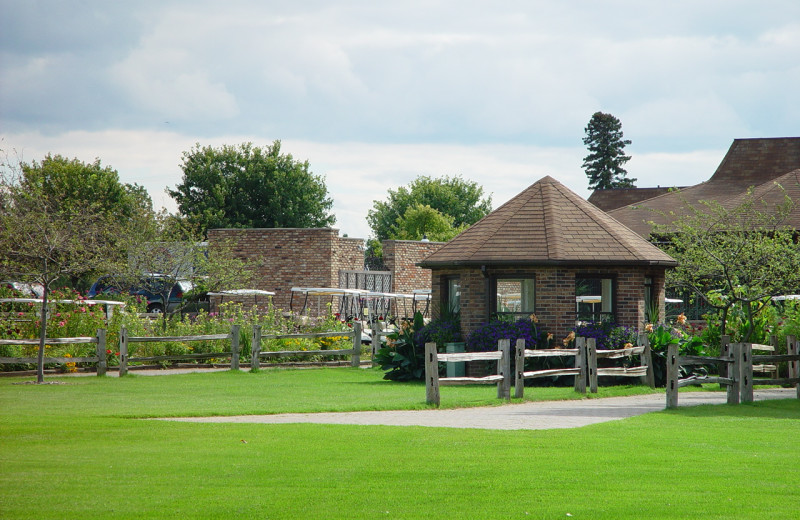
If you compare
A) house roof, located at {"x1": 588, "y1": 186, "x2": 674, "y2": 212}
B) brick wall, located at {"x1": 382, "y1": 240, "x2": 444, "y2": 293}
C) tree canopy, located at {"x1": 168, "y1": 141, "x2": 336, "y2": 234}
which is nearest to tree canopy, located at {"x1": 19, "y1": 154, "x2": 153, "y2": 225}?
tree canopy, located at {"x1": 168, "y1": 141, "x2": 336, "y2": 234}

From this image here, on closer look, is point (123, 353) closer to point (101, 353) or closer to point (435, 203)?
point (101, 353)

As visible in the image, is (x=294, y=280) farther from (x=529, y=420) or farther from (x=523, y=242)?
(x=529, y=420)

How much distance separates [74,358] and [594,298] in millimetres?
11706

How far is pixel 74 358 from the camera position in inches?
816

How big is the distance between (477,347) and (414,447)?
11.0 m

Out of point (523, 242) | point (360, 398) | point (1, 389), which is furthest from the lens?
point (523, 242)

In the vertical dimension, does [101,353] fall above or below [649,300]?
below

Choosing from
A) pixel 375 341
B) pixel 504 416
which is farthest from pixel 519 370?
pixel 375 341

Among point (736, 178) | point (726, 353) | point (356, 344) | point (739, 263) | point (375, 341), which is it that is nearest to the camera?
point (726, 353)

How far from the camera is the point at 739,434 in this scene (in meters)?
11.9

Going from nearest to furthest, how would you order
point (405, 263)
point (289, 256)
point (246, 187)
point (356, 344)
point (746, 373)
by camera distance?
point (746, 373) < point (356, 344) < point (289, 256) < point (405, 263) < point (246, 187)

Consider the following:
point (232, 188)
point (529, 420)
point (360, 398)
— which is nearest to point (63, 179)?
point (232, 188)

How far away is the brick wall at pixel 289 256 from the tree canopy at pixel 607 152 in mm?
40523

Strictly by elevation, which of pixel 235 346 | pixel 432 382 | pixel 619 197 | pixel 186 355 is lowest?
pixel 432 382
